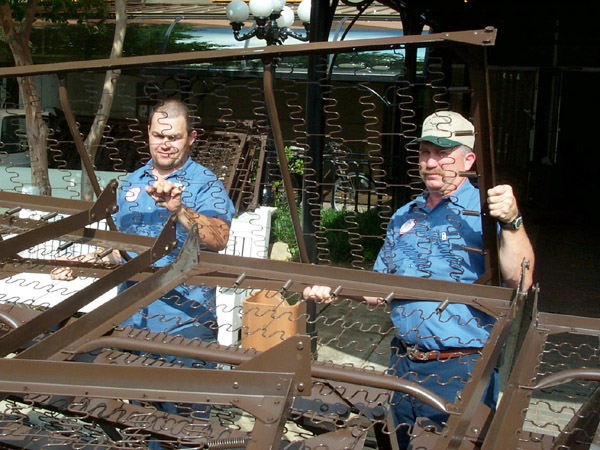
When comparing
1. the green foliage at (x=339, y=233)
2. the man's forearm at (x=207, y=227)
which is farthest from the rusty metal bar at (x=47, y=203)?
the green foliage at (x=339, y=233)

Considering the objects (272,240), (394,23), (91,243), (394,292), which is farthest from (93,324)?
(394,23)

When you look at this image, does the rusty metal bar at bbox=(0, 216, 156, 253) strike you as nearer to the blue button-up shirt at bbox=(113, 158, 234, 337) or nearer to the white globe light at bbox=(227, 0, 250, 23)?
the blue button-up shirt at bbox=(113, 158, 234, 337)

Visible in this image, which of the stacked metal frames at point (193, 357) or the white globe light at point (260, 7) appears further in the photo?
the white globe light at point (260, 7)

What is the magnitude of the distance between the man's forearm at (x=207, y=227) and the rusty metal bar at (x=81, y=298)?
0.19ft

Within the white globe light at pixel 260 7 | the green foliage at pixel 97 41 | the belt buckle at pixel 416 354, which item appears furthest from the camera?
the green foliage at pixel 97 41

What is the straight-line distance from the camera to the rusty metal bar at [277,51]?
2.11m

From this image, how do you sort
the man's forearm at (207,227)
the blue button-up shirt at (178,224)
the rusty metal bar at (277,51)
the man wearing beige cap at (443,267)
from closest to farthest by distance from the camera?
the rusty metal bar at (277,51) < the man wearing beige cap at (443,267) < the man's forearm at (207,227) < the blue button-up shirt at (178,224)

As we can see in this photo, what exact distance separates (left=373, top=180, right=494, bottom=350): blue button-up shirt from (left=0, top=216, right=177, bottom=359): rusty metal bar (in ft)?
2.85

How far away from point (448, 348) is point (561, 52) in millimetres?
10881

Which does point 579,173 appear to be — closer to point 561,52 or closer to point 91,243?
point 561,52

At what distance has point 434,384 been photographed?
258 centimetres

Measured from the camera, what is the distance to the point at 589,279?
8.51 metres

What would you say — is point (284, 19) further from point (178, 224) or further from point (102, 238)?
point (102, 238)

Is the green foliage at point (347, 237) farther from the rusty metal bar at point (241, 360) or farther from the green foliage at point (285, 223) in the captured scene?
the rusty metal bar at point (241, 360)
